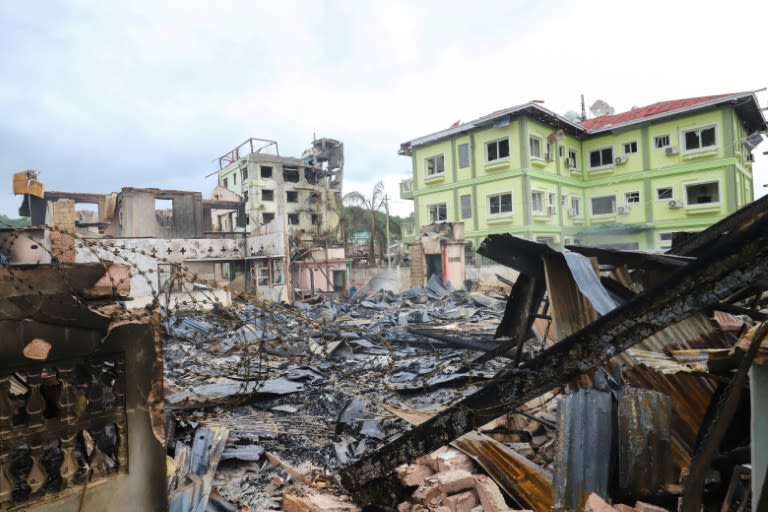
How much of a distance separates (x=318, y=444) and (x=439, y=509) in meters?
2.16

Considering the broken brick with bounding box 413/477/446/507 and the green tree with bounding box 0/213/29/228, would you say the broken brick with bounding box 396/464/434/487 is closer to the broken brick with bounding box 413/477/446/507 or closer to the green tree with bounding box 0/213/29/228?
the broken brick with bounding box 413/477/446/507

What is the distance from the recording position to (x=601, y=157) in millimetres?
26375

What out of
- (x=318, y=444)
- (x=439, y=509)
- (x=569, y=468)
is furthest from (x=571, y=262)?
(x=318, y=444)

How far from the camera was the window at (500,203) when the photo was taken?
24.1 m

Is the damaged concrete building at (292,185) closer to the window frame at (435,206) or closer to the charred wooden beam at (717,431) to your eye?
the window frame at (435,206)

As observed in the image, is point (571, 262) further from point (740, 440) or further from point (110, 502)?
point (110, 502)

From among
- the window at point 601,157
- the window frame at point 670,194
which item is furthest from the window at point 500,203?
the window frame at point 670,194

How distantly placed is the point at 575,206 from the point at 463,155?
769 centimetres

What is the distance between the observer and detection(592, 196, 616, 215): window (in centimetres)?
2600

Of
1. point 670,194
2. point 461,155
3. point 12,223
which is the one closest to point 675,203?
point 670,194

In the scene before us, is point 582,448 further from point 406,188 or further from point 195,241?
point 406,188

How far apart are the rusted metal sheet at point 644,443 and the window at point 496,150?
72.6ft

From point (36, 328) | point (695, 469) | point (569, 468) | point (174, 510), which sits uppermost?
point (36, 328)

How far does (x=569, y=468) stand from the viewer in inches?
122
